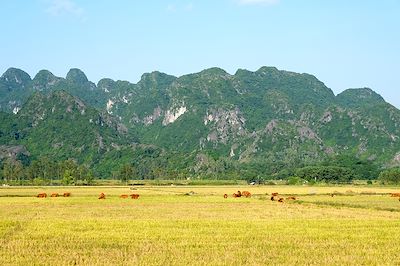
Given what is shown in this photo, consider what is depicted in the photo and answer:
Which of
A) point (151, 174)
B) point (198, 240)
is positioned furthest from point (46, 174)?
point (198, 240)

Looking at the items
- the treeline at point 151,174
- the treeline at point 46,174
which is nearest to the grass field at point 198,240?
the treeline at point 151,174

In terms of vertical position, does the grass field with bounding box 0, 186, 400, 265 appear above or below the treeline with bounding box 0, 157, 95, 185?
below

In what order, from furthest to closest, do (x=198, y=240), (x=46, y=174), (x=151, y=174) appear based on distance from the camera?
1. (x=151, y=174)
2. (x=46, y=174)
3. (x=198, y=240)

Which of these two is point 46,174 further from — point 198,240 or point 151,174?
point 198,240

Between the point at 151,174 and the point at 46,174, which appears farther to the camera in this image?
the point at 151,174

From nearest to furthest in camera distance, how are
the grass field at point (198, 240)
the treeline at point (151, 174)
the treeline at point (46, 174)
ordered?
the grass field at point (198, 240) < the treeline at point (46, 174) < the treeline at point (151, 174)

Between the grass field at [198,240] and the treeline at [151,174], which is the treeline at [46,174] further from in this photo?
the grass field at [198,240]

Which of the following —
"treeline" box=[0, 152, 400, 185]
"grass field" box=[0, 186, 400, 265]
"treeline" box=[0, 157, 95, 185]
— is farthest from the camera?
"treeline" box=[0, 152, 400, 185]

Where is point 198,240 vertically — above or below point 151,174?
below

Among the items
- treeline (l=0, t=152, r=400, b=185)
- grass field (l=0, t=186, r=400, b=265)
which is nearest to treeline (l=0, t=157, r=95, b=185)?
treeline (l=0, t=152, r=400, b=185)

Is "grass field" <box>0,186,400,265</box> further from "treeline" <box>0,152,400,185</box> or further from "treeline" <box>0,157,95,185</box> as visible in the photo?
"treeline" <box>0,157,95,185</box>

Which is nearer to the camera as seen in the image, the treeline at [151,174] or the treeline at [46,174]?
the treeline at [46,174]

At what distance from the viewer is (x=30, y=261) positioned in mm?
18031

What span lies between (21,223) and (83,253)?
11614mm
